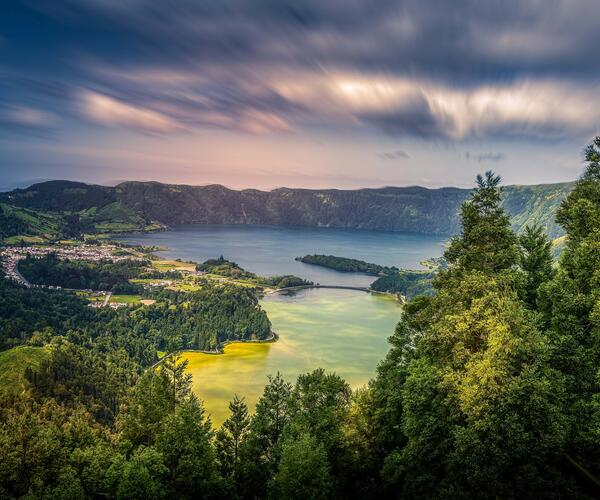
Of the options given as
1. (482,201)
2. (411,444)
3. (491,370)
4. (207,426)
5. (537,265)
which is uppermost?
(482,201)

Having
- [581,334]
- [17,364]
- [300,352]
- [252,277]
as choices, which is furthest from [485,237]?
[252,277]

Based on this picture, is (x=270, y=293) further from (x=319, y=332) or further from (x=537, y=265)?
(x=537, y=265)

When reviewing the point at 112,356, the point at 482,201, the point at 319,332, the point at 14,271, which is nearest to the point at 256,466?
the point at 482,201

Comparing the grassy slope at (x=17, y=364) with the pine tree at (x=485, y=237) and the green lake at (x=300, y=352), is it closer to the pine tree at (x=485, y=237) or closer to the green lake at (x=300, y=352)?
the green lake at (x=300, y=352)

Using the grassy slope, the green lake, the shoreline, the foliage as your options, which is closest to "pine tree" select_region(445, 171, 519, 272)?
the green lake

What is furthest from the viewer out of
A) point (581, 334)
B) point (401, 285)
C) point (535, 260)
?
point (401, 285)

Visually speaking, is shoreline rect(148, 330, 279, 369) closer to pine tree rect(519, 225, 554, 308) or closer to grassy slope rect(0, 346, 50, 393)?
grassy slope rect(0, 346, 50, 393)

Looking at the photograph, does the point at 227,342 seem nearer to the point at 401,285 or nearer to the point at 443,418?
the point at 401,285
